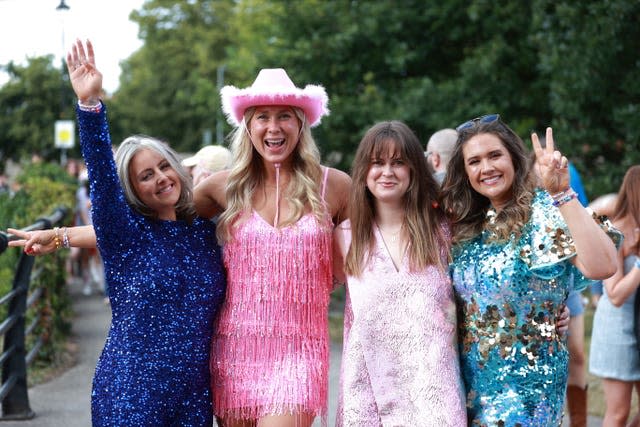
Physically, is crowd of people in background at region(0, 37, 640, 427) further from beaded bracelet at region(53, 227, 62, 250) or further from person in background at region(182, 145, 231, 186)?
person in background at region(182, 145, 231, 186)

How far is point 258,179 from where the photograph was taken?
4242 millimetres

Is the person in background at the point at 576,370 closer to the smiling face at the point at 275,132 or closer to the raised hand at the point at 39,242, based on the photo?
the smiling face at the point at 275,132

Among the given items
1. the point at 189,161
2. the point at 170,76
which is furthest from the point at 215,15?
the point at 189,161

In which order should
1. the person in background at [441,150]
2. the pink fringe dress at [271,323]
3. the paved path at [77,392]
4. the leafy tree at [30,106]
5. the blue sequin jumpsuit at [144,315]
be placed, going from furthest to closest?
the leafy tree at [30,106] < the paved path at [77,392] < the person in background at [441,150] < the pink fringe dress at [271,323] < the blue sequin jumpsuit at [144,315]

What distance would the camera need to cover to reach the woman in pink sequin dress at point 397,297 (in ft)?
11.9

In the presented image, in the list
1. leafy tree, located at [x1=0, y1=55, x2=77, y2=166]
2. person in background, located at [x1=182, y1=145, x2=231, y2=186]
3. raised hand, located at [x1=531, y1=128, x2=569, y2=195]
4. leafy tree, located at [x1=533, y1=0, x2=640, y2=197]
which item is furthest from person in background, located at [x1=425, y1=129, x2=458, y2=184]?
leafy tree, located at [x1=0, y1=55, x2=77, y2=166]

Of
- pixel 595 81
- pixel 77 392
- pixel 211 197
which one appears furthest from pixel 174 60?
pixel 211 197

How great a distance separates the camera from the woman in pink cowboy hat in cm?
388

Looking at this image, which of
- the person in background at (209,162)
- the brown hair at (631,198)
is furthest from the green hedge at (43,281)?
the brown hair at (631,198)

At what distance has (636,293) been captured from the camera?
18.1 ft

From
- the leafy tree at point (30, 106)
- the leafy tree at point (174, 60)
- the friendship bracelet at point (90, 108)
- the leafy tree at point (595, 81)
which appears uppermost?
the leafy tree at point (174, 60)

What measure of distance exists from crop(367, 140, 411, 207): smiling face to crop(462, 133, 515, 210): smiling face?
0.90ft

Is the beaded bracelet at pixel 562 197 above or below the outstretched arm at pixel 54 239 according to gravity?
above

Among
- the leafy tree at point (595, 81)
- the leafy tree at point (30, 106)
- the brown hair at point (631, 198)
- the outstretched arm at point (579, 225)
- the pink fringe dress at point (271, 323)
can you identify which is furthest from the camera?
the leafy tree at point (30, 106)
